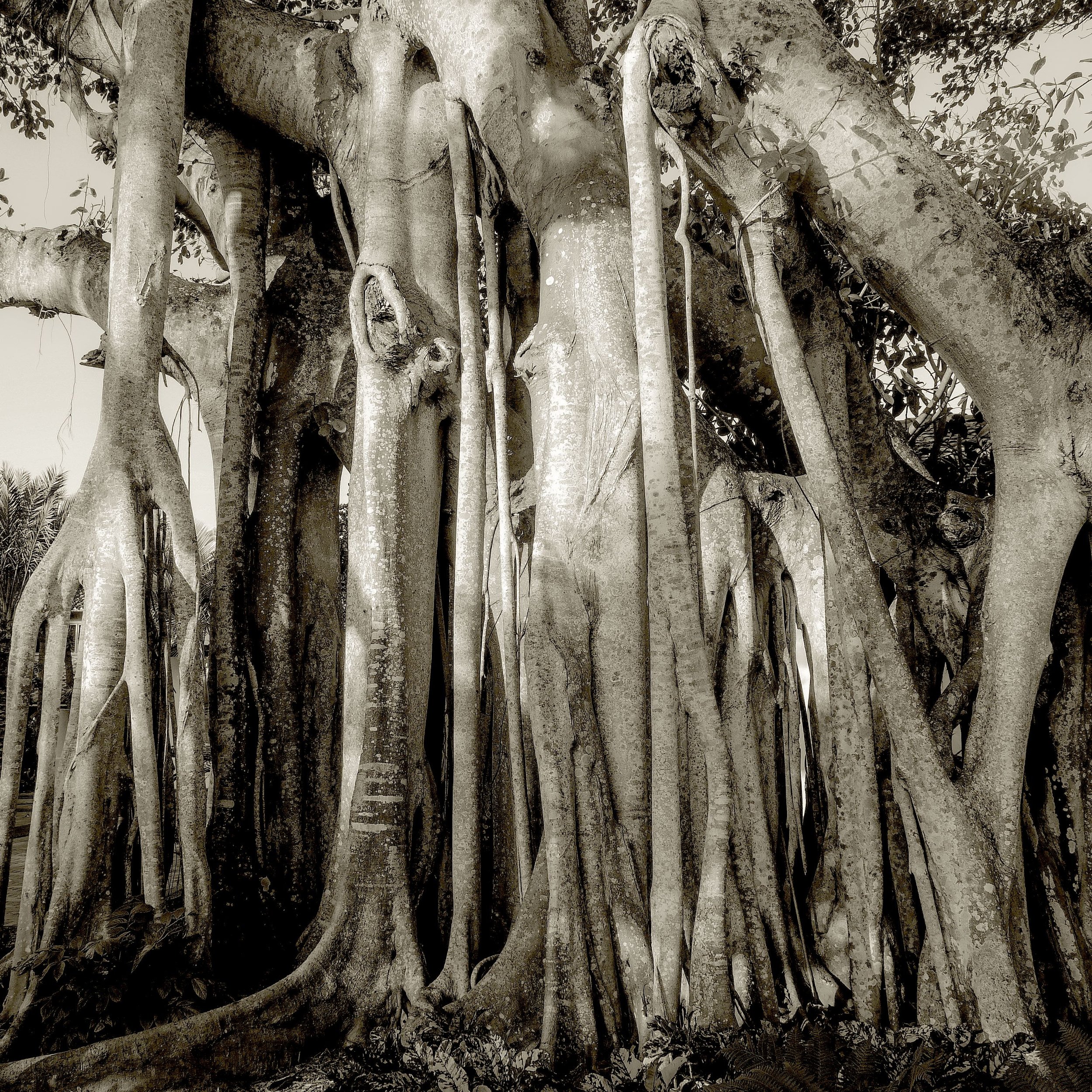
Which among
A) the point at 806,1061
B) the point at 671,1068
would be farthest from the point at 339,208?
the point at 806,1061

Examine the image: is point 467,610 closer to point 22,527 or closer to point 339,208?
point 339,208

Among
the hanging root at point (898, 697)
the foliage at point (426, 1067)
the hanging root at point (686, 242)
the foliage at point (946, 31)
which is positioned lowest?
the foliage at point (426, 1067)

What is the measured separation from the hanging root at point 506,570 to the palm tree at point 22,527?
12.2 metres

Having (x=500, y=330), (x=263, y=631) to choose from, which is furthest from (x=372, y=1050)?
(x=500, y=330)

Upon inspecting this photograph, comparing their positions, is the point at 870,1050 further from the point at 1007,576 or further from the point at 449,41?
the point at 449,41

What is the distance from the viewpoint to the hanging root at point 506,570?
286cm

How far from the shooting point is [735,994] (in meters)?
2.41

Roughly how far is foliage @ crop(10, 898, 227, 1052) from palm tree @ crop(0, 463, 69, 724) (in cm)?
1202

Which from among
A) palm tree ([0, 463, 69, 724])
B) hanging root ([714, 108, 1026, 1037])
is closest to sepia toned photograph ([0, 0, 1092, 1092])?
hanging root ([714, 108, 1026, 1037])

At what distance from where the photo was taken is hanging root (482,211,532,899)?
9.39 feet

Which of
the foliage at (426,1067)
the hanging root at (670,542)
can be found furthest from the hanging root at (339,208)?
the foliage at (426,1067)

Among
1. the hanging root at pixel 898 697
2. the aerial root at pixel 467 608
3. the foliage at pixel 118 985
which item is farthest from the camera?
the aerial root at pixel 467 608

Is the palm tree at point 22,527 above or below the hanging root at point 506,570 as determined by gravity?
above

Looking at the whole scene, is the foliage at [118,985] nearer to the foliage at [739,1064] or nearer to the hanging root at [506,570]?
the foliage at [739,1064]
